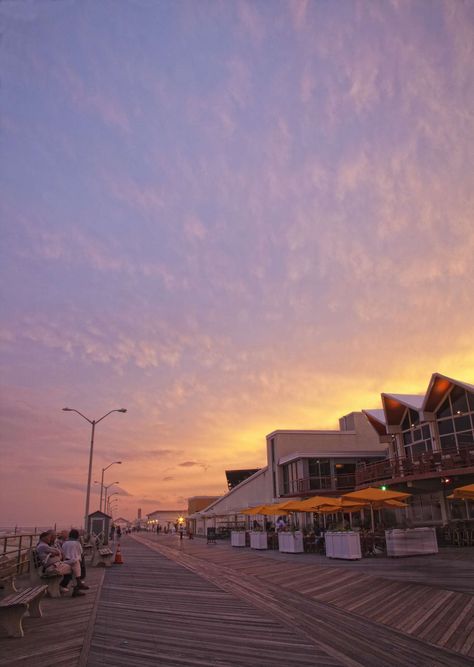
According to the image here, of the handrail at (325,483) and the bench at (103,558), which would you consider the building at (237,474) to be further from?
the bench at (103,558)

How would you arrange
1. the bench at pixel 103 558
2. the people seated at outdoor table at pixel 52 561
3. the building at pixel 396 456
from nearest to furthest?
the people seated at outdoor table at pixel 52 561
the bench at pixel 103 558
the building at pixel 396 456

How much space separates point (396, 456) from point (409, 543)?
17.0m

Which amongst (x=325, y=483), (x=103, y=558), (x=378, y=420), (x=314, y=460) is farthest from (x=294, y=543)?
(x=314, y=460)

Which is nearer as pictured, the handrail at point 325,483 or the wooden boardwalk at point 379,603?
the wooden boardwalk at point 379,603

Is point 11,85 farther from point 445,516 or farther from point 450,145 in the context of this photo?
point 445,516

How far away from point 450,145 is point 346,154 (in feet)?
14.4

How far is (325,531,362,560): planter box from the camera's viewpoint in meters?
21.2

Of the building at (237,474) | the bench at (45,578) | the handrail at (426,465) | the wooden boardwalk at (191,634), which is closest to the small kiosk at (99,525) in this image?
the handrail at (426,465)

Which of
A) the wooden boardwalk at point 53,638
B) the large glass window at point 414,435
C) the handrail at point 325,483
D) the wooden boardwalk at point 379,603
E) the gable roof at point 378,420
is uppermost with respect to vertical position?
the gable roof at point 378,420

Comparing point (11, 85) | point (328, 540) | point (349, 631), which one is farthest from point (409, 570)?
point (11, 85)

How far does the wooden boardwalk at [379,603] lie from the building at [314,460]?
1026 inches

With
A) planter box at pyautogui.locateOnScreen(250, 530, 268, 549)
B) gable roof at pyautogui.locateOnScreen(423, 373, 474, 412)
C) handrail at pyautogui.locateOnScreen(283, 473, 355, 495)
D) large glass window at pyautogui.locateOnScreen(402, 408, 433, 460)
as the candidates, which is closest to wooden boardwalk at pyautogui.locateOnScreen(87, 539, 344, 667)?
planter box at pyautogui.locateOnScreen(250, 530, 268, 549)

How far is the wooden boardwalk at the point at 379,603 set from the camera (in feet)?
23.7

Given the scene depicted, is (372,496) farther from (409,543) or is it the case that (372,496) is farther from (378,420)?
(378,420)
